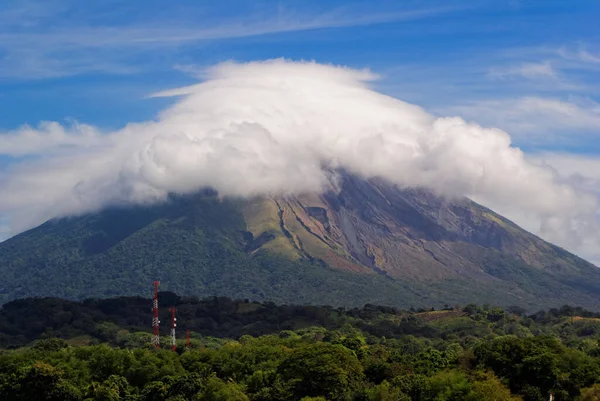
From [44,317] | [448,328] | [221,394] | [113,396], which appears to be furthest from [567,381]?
[44,317]

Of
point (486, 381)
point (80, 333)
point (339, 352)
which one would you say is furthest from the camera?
point (80, 333)

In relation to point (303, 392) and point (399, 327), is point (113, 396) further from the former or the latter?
point (399, 327)

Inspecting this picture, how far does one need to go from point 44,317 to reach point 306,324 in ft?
177

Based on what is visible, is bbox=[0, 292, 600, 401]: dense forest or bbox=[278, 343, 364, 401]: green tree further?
bbox=[278, 343, 364, 401]: green tree

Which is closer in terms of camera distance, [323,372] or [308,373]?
[323,372]

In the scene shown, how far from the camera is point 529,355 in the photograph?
79938 mm

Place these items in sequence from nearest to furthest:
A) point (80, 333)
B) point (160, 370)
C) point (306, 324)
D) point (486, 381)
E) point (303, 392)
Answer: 1. point (486, 381)
2. point (303, 392)
3. point (160, 370)
4. point (80, 333)
5. point (306, 324)

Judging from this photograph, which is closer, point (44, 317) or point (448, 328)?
point (448, 328)

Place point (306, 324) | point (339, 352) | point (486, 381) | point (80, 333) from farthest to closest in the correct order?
point (306, 324) < point (80, 333) < point (339, 352) < point (486, 381)

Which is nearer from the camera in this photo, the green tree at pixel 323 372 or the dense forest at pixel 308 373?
the dense forest at pixel 308 373

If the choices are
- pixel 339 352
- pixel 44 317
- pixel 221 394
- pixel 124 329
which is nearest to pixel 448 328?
pixel 124 329

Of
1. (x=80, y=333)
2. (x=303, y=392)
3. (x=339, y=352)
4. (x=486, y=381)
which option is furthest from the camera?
(x=80, y=333)

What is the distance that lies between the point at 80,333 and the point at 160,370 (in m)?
86.2

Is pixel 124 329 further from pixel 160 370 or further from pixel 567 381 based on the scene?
pixel 567 381
